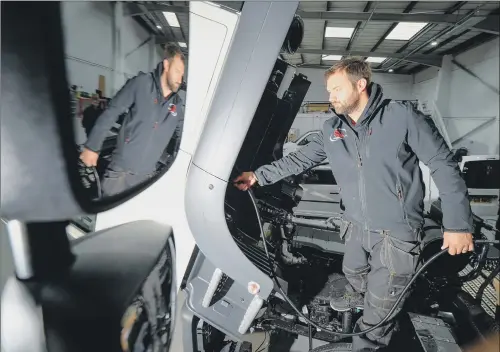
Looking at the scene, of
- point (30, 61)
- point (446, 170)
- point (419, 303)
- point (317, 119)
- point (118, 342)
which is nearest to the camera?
point (30, 61)

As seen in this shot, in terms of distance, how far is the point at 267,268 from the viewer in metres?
0.85

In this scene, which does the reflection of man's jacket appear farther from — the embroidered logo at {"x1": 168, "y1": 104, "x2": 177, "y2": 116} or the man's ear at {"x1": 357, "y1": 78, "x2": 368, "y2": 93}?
the man's ear at {"x1": 357, "y1": 78, "x2": 368, "y2": 93}

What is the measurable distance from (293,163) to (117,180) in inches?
21.4

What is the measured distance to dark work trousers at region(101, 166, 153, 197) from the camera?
0.61 metres

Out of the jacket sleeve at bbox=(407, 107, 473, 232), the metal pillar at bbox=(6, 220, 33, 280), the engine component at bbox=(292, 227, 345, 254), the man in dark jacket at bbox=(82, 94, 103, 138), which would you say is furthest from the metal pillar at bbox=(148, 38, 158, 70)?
the engine component at bbox=(292, 227, 345, 254)

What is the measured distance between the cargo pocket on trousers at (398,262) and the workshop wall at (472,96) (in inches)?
13.5

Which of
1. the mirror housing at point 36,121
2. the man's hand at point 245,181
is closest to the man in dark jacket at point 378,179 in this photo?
the man's hand at point 245,181

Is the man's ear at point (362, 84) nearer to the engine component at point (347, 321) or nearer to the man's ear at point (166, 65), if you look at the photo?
the man's ear at point (166, 65)

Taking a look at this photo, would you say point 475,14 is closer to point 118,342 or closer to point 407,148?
point 407,148

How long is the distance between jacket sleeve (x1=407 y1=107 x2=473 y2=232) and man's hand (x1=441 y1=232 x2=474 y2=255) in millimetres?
17

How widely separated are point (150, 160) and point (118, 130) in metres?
0.09

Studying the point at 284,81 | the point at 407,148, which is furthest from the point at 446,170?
the point at 284,81

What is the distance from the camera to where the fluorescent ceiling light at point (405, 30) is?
2.50 ft

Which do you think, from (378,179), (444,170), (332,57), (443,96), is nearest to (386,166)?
A: (378,179)
